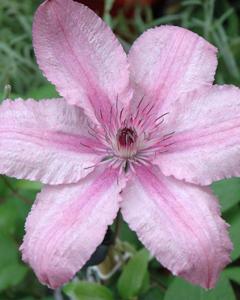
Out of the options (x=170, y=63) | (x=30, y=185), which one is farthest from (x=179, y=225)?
(x=30, y=185)

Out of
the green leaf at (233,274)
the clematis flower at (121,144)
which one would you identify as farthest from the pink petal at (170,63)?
the green leaf at (233,274)

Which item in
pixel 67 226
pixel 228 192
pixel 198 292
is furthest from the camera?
pixel 228 192

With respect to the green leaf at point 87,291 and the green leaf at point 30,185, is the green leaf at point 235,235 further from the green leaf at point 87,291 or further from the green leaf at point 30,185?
the green leaf at point 30,185

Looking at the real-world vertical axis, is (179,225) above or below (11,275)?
above

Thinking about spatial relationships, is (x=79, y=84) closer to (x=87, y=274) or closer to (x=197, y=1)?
(x=87, y=274)

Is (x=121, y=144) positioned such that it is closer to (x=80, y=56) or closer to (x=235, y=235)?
(x=80, y=56)

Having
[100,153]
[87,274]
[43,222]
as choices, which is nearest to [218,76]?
[87,274]
